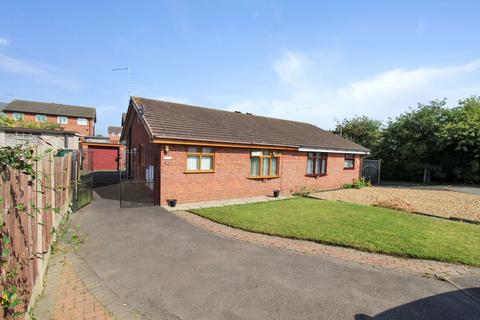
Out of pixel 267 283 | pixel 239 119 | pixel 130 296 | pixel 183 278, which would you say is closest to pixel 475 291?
pixel 267 283

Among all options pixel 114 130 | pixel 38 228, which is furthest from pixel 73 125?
pixel 38 228

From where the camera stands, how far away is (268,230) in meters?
7.37

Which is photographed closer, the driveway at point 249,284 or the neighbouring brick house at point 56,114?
the driveway at point 249,284

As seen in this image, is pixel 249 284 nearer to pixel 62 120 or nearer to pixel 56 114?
pixel 62 120

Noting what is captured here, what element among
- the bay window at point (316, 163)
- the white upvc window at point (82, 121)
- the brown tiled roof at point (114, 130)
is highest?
the white upvc window at point (82, 121)

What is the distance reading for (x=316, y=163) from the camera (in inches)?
691

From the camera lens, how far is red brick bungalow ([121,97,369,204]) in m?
10.9

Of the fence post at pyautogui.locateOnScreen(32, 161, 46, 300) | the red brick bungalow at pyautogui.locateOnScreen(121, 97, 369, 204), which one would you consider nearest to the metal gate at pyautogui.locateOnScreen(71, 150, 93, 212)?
the red brick bungalow at pyautogui.locateOnScreen(121, 97, 369, 204)

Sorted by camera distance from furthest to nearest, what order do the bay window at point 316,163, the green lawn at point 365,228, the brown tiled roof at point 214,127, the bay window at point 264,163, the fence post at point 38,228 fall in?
the bay window at point 316,163 → the bay window at point 264,163 → the brown tiled roof at point 214,127 → the green lawn at point 365,228 → the fence post at point 38,228

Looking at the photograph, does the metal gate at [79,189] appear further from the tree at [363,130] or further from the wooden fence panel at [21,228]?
the tree at [363,130]

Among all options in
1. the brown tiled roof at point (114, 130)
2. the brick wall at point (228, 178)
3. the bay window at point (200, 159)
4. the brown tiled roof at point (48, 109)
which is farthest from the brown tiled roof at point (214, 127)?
the brown tiled roof at point (114, 130)

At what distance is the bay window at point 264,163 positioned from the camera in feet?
45.5

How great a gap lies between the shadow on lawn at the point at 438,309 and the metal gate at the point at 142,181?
28.6 ft

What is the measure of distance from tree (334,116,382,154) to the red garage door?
25600 mm
